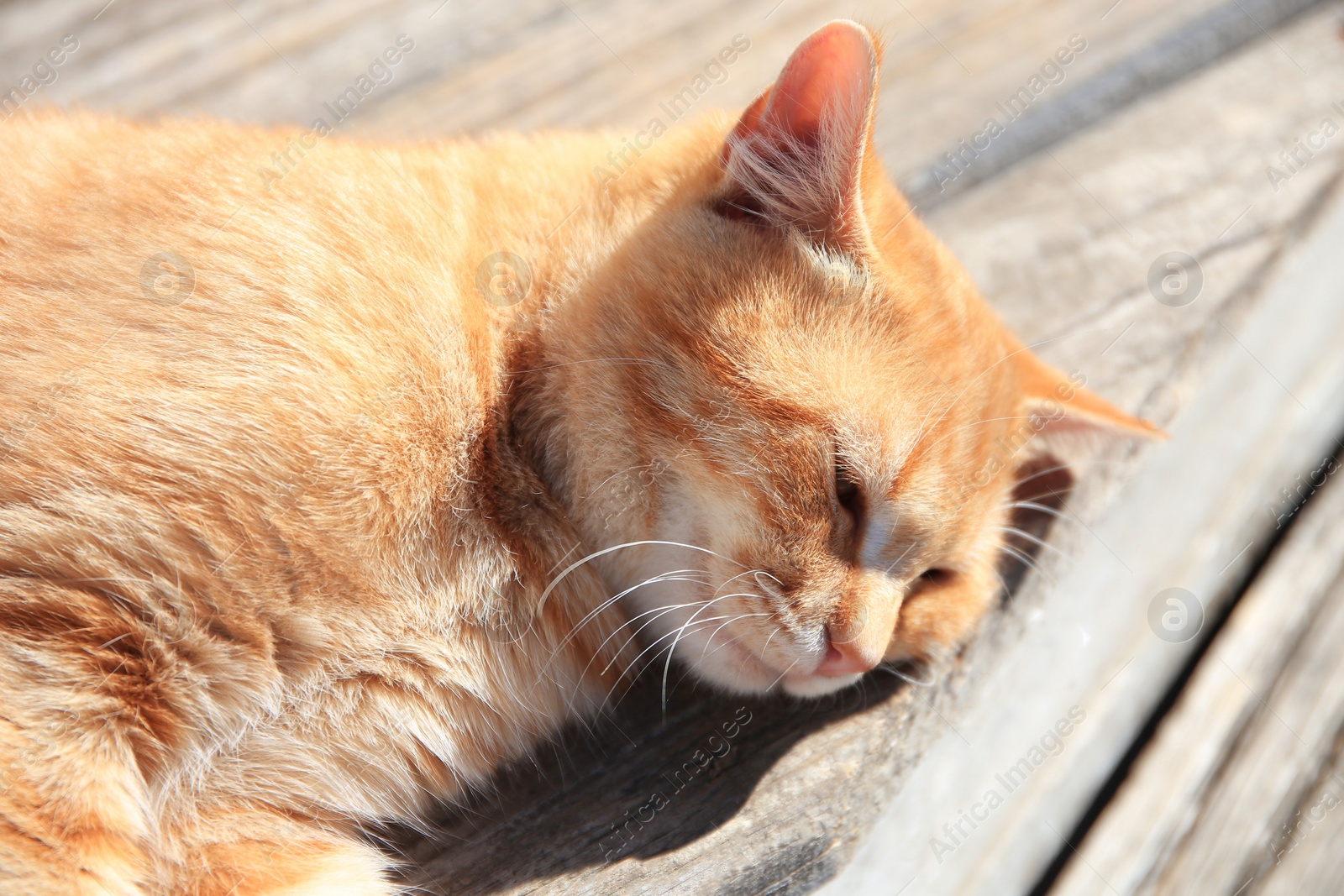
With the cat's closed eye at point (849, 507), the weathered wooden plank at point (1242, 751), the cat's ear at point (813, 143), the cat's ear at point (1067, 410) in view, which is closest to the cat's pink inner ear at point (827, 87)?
the cat's ear at point (813, 143)

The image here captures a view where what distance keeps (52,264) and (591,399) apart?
722mm

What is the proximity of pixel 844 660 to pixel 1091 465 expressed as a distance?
73cm

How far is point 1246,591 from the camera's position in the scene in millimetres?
1751

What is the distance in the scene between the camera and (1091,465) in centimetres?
181

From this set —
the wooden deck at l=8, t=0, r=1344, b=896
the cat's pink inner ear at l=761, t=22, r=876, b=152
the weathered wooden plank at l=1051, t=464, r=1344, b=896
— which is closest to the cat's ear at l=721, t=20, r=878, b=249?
the cat's pink inner ear at l=761, t=22, r=876, b=152

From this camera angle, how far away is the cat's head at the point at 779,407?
1.38 m

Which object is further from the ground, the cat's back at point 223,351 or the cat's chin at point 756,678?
the cat's back at point 223,351

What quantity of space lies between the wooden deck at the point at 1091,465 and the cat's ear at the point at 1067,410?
0.14 m

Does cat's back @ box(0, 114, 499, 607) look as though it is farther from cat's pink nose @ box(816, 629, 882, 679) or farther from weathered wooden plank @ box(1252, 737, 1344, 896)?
weathered wooden plank @ box(1252, 737, 1344, 896)

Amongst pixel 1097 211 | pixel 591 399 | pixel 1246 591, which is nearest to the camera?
pixel 591 399

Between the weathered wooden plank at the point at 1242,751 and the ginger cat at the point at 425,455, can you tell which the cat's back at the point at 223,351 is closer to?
the ginger cat at the point at 425,455

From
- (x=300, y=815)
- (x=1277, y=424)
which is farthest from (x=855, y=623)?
(x=1277, y=424)

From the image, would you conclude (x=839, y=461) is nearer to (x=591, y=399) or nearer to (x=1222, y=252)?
A: (x=591, y=399)

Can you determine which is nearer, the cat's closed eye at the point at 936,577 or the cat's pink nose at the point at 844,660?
the cat's pink nose at the point at 844,660
